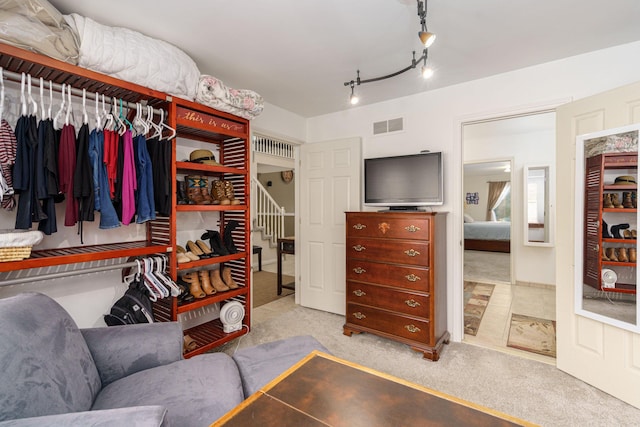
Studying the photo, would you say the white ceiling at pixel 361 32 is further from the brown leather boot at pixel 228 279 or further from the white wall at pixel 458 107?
the brown leather boot at pixel 228 279

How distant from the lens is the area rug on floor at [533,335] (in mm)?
2766

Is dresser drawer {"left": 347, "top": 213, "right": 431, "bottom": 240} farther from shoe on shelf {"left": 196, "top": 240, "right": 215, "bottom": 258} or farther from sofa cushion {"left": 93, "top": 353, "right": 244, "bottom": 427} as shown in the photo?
sofa cushion {"left": 93, "top": 353, "right": 244, "bottom": 427}

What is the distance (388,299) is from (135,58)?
2745mm

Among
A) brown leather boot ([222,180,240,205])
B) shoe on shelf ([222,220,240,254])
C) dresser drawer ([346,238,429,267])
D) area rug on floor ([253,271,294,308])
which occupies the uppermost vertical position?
brown leather boot ([222,180,240,205])

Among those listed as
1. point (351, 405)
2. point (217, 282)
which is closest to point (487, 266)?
point (217, 282)

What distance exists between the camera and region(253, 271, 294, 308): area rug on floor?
4.24 metres

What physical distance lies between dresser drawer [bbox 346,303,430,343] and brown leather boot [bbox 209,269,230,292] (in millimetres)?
1274

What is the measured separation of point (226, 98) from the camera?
2418 millimetres

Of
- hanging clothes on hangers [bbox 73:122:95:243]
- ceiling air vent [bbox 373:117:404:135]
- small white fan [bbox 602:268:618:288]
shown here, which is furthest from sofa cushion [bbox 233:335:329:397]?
ceiling air vent [bbox 373:117:404:135]

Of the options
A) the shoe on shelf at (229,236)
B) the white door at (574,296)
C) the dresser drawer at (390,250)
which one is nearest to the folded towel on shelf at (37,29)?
the shoe on shelf at (229,236)

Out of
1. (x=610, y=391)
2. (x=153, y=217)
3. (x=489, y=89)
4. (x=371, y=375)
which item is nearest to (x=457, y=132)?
(x=489, y=89)

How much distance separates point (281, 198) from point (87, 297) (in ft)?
21.9

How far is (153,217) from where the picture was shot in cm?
209

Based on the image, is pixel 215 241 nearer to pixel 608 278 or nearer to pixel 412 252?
pixel 412 252
